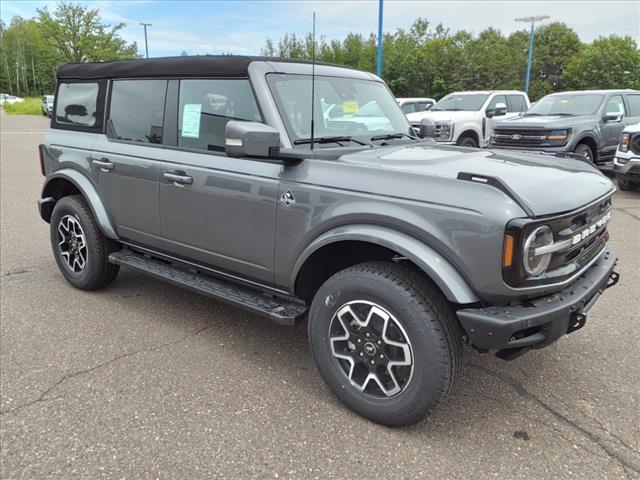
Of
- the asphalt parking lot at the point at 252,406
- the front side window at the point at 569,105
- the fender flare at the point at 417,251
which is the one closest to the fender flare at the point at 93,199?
the asphalt parking lot at the point at 252,406

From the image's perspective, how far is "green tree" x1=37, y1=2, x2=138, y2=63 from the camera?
5816 centimetres

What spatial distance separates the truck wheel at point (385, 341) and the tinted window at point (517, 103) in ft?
40.6

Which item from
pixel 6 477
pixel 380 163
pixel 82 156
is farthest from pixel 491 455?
pixel 82 156

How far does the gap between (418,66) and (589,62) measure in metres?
12.6

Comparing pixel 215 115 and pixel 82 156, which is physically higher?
pixel 215 115

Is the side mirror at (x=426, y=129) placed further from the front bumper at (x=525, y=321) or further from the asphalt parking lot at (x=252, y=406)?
the front bumper at (x=525, y=321)

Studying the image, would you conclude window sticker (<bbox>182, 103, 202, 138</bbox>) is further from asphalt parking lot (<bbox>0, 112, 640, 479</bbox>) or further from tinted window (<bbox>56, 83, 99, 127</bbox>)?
asphalt parking lot (<bbox>0, 112, 640, 479</bbox>)

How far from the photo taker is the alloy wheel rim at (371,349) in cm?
261

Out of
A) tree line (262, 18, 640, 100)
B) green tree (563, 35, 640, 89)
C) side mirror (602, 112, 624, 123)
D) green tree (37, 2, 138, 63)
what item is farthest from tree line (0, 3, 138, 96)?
side mirror (602, 112, 624, 123)

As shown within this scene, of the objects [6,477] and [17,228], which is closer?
[6,477]

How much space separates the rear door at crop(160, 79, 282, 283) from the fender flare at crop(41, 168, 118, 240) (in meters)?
0.67

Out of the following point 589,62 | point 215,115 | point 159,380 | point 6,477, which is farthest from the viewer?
point 589,62

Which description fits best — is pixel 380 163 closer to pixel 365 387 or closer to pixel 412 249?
pixel 412 249

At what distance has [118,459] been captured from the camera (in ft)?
8.11
